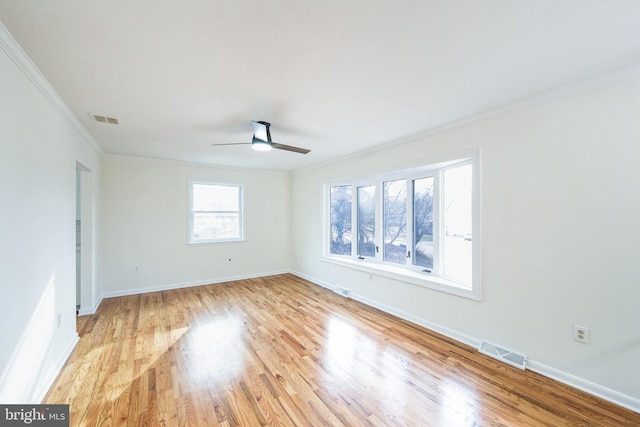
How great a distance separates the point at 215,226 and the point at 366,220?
3.23 m

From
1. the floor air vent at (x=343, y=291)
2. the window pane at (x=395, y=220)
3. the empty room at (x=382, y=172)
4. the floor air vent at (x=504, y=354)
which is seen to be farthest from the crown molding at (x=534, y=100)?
the floor air vent at (x=343, y=291)

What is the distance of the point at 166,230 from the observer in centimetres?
489

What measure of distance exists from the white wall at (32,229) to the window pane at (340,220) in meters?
3.84

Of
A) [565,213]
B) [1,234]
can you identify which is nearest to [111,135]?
[1,234]

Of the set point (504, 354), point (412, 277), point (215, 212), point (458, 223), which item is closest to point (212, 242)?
point (215, 212)

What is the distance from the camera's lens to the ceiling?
1.35 m

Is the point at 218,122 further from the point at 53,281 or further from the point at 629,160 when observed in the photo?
the point at 629,160

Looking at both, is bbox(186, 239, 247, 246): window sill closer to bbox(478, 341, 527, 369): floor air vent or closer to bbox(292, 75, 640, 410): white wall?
bbox(292, 75, 640, 410): white wall

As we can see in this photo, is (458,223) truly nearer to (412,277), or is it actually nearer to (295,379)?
(412,277)

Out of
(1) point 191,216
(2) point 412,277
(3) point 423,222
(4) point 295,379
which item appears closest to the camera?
(4) point 295,379

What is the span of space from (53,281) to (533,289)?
4364 millimetres

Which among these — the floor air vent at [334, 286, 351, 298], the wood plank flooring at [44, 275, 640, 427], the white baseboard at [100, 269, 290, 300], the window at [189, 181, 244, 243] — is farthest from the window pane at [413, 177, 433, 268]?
the window at [189, 181, 244, 243]

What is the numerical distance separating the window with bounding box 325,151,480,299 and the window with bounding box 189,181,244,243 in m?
2.34

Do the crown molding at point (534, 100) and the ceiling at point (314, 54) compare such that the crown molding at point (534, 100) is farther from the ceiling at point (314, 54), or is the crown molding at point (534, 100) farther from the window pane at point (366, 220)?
the window pane at point (366, 220)
